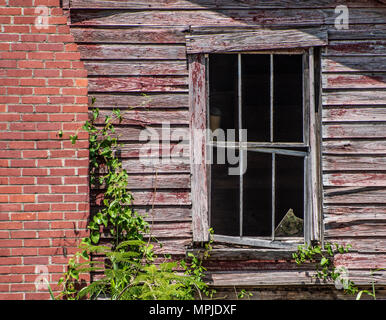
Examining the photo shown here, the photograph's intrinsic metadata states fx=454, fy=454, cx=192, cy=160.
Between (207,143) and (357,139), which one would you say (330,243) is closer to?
(357,139)

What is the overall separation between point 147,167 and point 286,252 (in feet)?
4.77

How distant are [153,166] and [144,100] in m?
0.60

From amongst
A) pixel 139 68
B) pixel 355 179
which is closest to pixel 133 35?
pixel 139 68

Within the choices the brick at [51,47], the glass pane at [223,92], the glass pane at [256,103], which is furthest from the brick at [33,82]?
the glass pane at [256,103]

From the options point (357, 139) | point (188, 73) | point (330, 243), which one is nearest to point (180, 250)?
point (330, 243)

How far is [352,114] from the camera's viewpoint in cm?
409

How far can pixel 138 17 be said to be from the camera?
405cm

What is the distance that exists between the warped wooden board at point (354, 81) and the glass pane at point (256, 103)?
0.58 metres

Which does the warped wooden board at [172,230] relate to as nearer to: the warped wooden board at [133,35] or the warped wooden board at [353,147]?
the warped wooden board at [353,147]

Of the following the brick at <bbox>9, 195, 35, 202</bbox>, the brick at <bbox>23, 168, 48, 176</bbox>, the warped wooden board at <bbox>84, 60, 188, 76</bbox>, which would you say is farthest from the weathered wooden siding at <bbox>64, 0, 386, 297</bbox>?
the brick at <bbox>9, 195, 35, 202</bbox>

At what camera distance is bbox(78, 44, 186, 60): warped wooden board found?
4023 mm

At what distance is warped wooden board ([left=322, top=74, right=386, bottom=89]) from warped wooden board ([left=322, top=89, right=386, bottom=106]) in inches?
1.8

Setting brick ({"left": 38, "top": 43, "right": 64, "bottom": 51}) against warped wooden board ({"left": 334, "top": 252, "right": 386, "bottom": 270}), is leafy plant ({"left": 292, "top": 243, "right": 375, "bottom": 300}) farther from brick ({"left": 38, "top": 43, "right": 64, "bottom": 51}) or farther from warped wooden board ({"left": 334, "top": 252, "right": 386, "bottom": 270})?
brick ({"left": 38, "top": 43, "right": 64, "bottom": 51})

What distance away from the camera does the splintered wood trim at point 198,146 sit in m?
4.05
